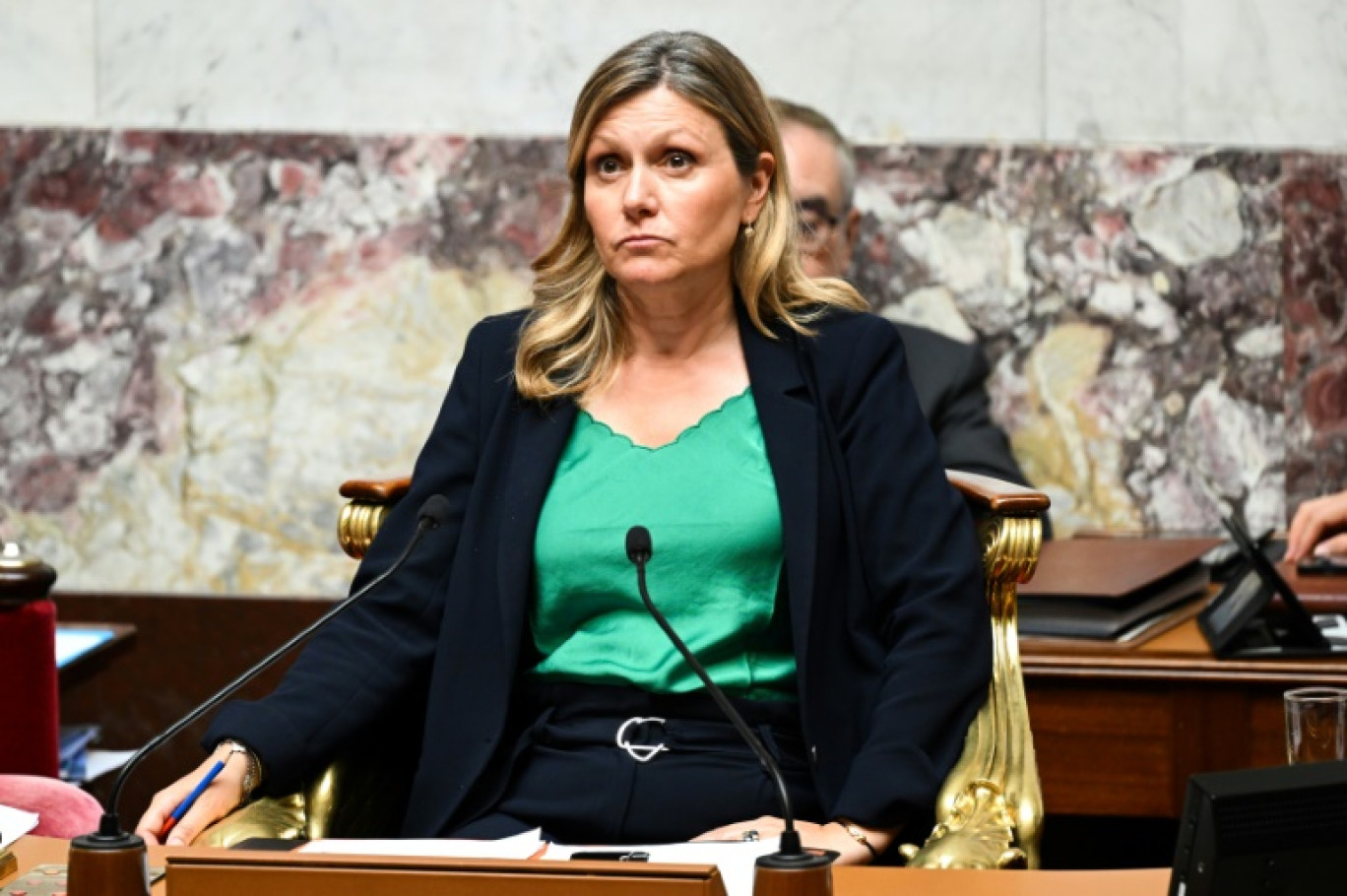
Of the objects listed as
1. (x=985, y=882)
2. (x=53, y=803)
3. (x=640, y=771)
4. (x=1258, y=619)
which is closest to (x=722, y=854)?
(x=985, y=882)

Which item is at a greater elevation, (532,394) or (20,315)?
(20,315)

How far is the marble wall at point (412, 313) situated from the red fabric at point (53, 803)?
1.87m

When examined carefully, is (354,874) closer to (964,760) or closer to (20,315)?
(964,760)

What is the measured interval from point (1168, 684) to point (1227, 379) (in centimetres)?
101

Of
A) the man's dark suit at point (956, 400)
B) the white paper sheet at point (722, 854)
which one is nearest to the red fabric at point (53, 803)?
the white paper sheet at point (722, 854)

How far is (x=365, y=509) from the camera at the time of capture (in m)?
2.61

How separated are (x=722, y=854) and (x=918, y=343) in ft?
6.98

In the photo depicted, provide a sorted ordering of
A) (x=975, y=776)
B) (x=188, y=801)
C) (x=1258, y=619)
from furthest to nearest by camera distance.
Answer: (x=1258, y=619)
(x=975, y=776)
(x=188, y=801)

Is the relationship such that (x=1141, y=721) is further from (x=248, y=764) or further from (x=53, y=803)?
(x=53, y=803)

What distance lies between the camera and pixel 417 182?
413cm

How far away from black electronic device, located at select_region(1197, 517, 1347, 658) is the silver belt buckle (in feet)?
4.04

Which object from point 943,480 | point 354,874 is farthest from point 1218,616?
point 354,874

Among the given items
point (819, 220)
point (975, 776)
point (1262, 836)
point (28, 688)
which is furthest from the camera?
point (819, 220)

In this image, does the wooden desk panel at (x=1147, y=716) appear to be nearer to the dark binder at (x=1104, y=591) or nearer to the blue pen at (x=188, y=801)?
the dark binder at (x=1104, y=591)
